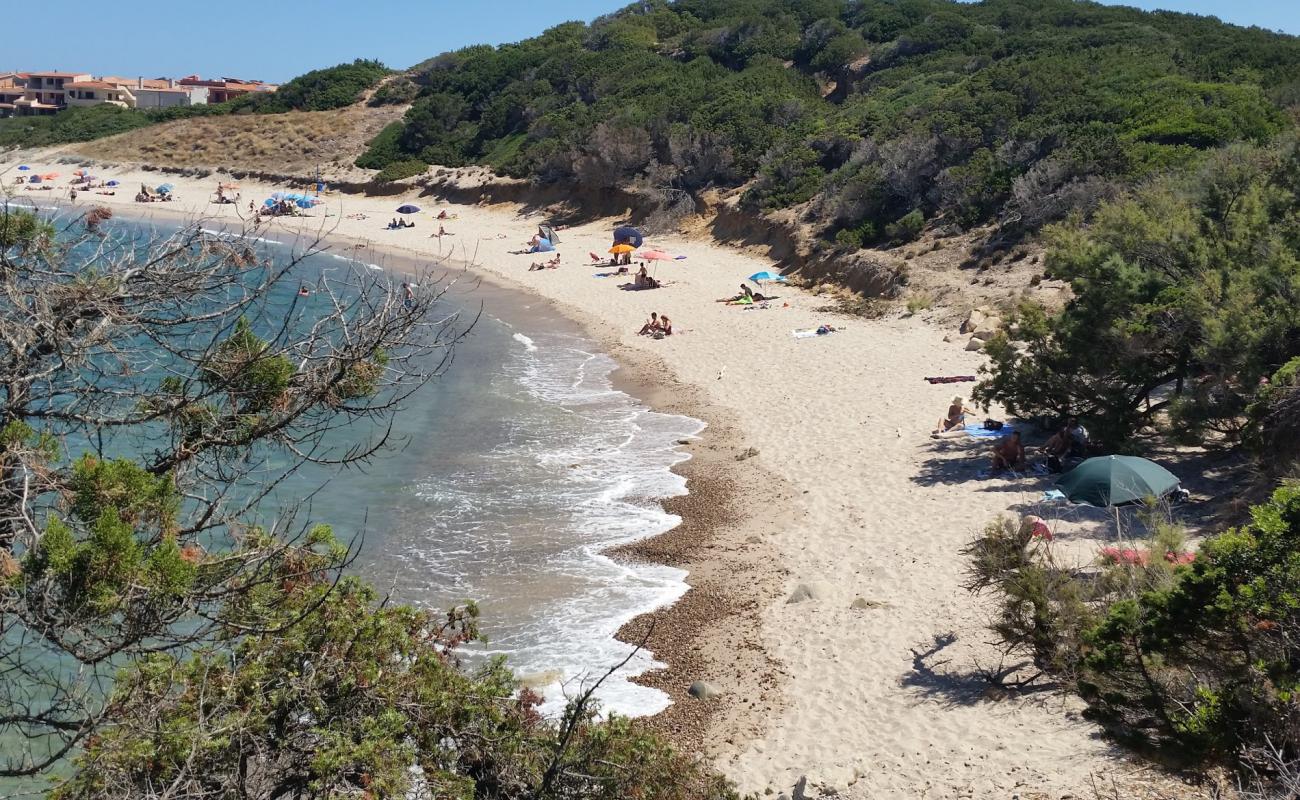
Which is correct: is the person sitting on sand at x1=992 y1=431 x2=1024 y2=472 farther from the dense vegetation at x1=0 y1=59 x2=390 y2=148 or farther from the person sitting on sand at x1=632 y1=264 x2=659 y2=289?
the dense vegetation at x1=0 y1=59 x2=390 y2=148

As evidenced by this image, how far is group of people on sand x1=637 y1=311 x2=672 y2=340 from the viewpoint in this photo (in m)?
25.6

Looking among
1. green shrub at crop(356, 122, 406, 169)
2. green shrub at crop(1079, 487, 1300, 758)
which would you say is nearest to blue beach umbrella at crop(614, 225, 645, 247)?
green shrub at crop(356, 122, 406, 169)

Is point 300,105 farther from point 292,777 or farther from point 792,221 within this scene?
point 292,777

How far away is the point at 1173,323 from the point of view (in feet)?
43.3

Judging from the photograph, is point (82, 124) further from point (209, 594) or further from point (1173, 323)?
point (209, 594)

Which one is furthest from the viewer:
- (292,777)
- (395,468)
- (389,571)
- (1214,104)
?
(1214,104)

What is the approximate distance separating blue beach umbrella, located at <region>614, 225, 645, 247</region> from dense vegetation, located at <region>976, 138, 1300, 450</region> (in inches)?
788

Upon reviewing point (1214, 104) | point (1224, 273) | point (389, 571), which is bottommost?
point (389, 571)

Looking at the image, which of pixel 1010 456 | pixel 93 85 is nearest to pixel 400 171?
pixel 1010 456

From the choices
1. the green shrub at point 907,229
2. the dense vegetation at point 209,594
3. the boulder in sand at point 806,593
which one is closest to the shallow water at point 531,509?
the boulder in sand at point 806,593

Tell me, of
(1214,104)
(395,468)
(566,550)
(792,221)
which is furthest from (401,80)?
(566,550)

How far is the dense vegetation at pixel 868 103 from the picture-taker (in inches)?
1098

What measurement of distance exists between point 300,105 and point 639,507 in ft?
208

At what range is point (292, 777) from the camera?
4695 millimetres
